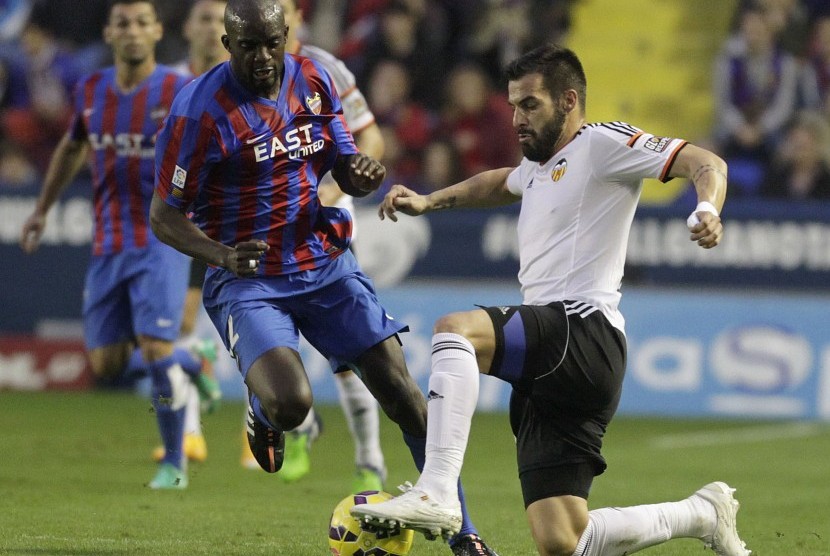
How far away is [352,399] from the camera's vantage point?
802 cm

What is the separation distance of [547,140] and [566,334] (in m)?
0.77

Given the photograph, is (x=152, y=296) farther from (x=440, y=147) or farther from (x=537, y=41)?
(x=537, y=41)

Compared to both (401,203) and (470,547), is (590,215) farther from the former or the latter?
(470,547)

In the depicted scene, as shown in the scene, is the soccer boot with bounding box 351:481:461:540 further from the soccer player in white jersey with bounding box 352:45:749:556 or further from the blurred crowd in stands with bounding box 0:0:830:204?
the blurred crowd in stands with bounding box 0:0:830:204

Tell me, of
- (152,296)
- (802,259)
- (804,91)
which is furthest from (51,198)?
(804,91)

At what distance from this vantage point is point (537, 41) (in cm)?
1546

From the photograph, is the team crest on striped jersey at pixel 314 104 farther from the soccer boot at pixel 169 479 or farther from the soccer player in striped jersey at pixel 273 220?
the soccer boot at pixel 169 479

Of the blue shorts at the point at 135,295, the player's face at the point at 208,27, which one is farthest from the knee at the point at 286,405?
the player's face at the point at 208,27

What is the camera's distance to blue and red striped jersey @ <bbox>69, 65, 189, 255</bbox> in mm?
8422

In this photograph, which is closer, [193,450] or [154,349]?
[154,349]

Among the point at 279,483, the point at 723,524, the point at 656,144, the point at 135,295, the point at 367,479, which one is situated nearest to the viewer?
the point at 656,144

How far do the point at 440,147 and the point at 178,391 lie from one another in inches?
265

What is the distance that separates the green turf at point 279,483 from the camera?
6.32 m

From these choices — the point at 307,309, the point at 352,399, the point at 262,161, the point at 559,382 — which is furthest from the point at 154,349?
the point at 559,382
